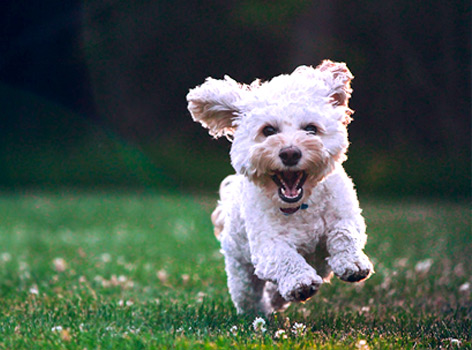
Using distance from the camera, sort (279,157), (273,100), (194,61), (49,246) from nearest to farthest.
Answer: (279,157), (273,100), (49,246), (194,61)

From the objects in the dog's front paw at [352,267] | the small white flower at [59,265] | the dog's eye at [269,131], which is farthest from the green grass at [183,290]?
the dog's eye at [269,131]

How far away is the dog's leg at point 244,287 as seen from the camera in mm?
4492

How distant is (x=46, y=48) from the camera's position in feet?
61.1

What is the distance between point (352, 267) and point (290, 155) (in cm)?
68

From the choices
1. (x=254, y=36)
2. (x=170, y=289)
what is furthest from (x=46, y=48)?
(x=170, y=289)

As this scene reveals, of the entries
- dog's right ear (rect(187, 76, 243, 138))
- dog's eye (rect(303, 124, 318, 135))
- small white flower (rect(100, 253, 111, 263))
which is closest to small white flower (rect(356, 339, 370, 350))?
dog's eye (rect(303, 124, 318, 135))

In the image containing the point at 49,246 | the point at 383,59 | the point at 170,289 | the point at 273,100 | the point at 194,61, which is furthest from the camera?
the point at 194,61

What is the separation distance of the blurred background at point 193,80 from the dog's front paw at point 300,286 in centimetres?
1316

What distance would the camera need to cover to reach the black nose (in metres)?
3.49

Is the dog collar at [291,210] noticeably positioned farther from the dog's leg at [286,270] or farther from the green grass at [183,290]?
the green grass at [183,290]

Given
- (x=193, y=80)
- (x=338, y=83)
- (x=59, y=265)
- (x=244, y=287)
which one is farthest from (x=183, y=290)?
(x=193, y=80)

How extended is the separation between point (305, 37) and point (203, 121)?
555 inches

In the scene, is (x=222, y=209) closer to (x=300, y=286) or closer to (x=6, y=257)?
(x=300, y=286)

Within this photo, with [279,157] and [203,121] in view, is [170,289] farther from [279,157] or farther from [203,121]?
[279,157]
